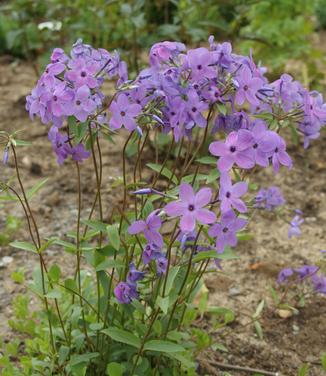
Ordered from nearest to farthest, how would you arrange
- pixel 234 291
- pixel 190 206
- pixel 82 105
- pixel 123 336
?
pixel 190 206, pixel 82 105, pixel 123 336, pixel 234 291

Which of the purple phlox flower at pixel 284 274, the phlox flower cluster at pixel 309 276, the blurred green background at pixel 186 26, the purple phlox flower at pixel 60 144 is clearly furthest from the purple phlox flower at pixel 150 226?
the blurred green background at pixel 186 26

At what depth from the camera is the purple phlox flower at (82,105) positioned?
129 centimetres

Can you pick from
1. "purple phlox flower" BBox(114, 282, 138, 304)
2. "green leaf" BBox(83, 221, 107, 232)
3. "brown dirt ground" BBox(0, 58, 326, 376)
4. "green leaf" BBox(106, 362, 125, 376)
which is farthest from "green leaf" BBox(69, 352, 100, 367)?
"brown dirt ground" BBox(0, 58, 326, 376)

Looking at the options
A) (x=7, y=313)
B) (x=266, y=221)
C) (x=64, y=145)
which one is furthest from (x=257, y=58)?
(x=64, y=145)

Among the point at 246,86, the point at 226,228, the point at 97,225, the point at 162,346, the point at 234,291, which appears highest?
the point at 246,86

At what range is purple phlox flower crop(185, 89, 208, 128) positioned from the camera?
4.29ft

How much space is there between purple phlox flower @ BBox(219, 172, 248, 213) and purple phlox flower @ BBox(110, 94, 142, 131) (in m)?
0.24

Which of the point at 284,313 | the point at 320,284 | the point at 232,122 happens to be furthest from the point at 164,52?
the point at 284,313

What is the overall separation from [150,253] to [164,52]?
0.44 metres

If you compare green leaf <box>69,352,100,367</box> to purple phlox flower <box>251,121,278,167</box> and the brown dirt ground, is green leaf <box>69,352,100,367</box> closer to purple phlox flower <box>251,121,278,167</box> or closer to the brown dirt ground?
the brown dirt ground

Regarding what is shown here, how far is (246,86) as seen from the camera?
1329mm

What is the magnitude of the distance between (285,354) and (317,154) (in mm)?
1652

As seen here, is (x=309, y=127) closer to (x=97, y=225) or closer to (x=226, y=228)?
(x=226, y=228)

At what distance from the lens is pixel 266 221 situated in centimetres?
292
